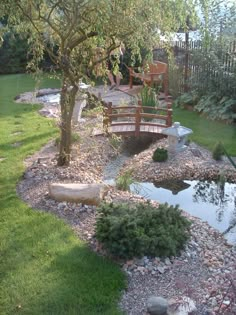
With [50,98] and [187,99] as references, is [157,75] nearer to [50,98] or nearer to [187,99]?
[187,99]

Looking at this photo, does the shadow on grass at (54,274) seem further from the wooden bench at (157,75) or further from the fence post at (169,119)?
the wooden bench at (157,75)

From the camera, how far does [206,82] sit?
1041 cm

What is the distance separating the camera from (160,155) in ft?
24.0

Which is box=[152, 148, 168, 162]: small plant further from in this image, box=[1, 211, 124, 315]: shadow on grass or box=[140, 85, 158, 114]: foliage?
box=[1, 211, 124, 315]: shadow on grass

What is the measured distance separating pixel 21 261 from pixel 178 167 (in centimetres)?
353

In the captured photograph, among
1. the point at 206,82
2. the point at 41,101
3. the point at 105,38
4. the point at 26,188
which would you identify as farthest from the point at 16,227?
the point at 41,101

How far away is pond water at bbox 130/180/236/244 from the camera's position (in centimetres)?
573

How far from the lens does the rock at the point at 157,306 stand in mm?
3510

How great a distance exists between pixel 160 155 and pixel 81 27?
2469 millimetres

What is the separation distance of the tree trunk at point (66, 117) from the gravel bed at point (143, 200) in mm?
186

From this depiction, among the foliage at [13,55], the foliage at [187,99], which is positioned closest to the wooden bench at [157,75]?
the foliage at [187,99]

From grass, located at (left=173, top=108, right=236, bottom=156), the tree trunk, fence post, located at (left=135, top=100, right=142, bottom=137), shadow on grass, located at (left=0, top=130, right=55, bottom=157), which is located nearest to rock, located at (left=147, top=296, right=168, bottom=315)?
the tree trunk

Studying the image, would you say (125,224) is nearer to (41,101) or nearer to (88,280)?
(88,280)

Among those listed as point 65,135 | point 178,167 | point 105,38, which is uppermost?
point 105,38
